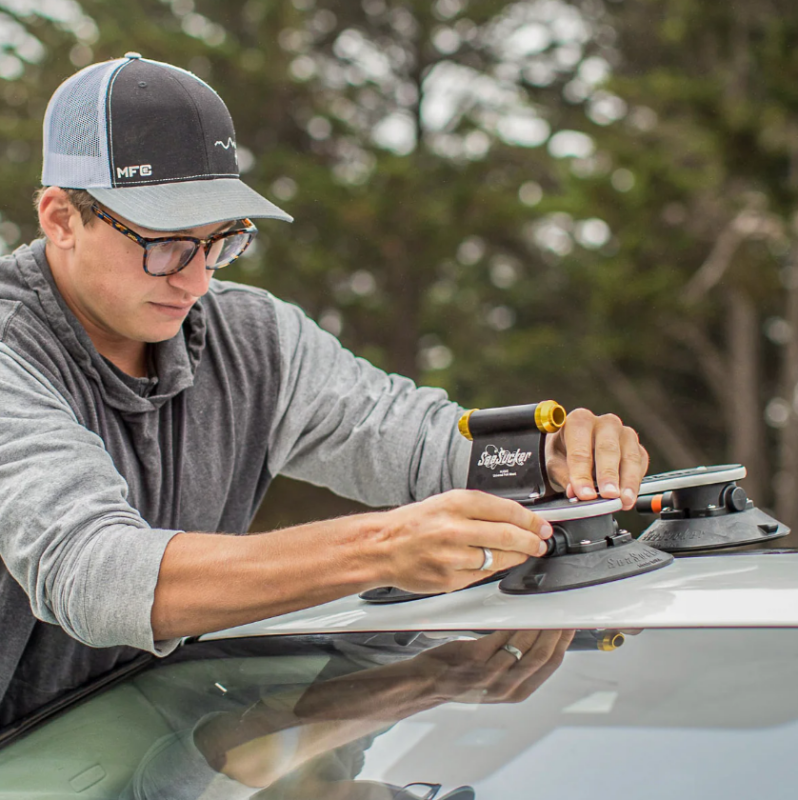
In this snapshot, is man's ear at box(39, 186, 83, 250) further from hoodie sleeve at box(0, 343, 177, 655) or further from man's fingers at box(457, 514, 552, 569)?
man's fingers at box(457, 514, 552, 569)

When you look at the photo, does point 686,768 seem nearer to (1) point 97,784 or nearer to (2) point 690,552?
(2) point 690,552

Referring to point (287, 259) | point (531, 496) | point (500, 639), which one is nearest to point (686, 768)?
point (500, 639)

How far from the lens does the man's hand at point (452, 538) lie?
1269 millimetres

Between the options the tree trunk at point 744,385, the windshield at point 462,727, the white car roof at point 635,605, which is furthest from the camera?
the tree trunk at point 744,385

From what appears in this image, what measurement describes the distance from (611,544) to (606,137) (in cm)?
1020

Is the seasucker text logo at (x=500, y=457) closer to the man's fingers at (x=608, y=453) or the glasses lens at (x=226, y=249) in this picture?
the man's fingers at (x=608, y=453)

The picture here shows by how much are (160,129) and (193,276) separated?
Answer: 0.90 ft

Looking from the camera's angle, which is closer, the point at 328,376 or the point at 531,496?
the point at 531,496

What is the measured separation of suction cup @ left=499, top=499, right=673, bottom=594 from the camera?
4.49 feet

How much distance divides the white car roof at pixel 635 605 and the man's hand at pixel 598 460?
0.51 ft

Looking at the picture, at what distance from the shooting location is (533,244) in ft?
47.7

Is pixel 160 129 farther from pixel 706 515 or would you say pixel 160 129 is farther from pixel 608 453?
pixel 706 515

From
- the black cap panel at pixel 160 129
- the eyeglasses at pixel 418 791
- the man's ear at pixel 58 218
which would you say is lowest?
the eyeglasses at pixel 418 791

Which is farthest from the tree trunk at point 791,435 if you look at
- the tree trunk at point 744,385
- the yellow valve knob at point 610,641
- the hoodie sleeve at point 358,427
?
the yellow valve knob at point 610,641
